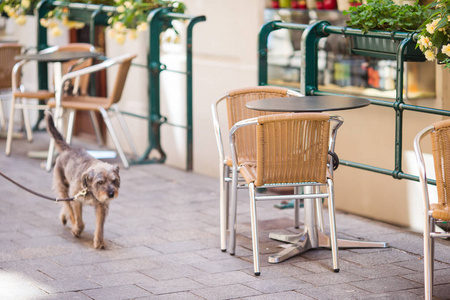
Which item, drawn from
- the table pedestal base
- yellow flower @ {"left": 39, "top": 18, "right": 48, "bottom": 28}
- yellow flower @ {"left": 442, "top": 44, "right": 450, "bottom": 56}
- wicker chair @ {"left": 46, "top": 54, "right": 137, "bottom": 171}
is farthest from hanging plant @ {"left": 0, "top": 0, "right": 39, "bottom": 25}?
yellow flower @ {"left": 442, "top": 44, "right": 450, "bottom": 56}

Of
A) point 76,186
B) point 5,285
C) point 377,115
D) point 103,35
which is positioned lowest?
point 5,285

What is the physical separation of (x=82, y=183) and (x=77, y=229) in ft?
1.44

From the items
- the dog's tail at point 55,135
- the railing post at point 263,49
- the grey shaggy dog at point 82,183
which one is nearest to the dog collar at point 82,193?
the grey shaggy dog at point 82,183

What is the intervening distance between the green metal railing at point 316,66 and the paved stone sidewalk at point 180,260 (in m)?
0.49

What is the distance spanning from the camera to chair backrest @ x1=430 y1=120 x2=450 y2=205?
3.67 m

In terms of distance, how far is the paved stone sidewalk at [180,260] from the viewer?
410cm

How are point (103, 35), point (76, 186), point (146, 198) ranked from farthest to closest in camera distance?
point (103, 35) < point (146, 198) < point (76, 186)

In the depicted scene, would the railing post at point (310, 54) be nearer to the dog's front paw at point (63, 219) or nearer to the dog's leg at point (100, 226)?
the dog's leg at point (100, 226)

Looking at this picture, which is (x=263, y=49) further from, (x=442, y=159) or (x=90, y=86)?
(x=90, y=86)

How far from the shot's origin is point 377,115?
5.66 meters

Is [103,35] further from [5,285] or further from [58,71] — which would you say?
[5,285]

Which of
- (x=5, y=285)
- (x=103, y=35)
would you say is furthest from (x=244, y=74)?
(x=5, y=285)

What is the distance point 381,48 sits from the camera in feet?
16.0

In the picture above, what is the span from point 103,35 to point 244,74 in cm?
259
